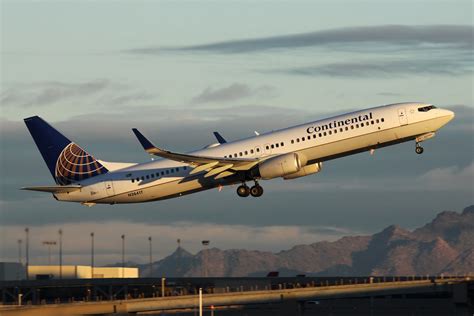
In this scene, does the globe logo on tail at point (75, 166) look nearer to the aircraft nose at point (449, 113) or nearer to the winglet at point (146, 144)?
the winglet at point (146, 144)

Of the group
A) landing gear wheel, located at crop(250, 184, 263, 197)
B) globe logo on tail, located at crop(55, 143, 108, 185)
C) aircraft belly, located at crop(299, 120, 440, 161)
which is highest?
globe logo on tail, located at crop(55, 143, 108, 185)

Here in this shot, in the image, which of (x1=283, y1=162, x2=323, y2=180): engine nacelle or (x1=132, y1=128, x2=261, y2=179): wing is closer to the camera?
(x1=132, y1=128, x2=261, y2=179): wing

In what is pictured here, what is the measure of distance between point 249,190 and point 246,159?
6219 millimetres

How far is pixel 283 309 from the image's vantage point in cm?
17138

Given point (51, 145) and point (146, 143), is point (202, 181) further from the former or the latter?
point (51, 145)

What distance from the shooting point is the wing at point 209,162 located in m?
110

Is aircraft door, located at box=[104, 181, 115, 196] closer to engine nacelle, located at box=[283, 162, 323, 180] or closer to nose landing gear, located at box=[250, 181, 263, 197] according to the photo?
nose landing gear, located at box=[250, 181, 263, 197]

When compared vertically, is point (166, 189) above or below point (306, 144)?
below

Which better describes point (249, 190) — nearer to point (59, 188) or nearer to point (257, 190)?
point (257, 190)

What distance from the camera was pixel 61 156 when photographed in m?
129

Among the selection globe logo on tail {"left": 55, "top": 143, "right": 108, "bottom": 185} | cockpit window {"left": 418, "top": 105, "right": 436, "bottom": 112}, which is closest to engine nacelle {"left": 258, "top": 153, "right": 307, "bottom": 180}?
cockpit window {"left": 418, "top": 105, "right": 436, "bottom": 112}

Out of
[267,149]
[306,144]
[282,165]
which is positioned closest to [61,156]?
[267,149]

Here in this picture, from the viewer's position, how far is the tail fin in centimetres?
12544

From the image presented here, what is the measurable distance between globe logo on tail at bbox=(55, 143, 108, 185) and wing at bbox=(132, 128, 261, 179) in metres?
13.5
